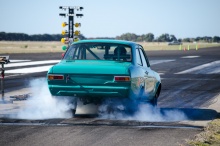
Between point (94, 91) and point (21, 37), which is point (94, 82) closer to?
point (94, 91)

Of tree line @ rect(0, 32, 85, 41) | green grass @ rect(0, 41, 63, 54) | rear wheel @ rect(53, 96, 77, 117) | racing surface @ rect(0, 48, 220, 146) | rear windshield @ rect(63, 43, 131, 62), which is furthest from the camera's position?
tree line @ rect(0, 32, 85, 41)

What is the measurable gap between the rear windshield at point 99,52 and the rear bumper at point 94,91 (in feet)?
3.63

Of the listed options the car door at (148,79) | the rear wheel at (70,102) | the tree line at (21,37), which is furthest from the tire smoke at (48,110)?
the tree line at (21,37)

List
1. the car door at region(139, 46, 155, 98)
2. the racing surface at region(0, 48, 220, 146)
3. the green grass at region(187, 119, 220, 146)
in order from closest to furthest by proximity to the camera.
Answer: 1. the green grass at region(187, 119, 220, 146)
2. the racing surface at region(0, 48, 220, 146)
3. the car door at region(139, 46, 155, 98)

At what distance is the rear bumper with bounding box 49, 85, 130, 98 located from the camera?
912 cm

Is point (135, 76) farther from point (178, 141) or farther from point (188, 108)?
point (188, 108)

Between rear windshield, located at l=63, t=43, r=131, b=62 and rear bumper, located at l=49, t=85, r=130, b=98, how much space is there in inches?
43.6

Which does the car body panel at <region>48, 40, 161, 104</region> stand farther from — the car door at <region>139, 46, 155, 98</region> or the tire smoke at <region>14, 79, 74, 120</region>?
the car door at <region>139, 46, 155, 98</region>

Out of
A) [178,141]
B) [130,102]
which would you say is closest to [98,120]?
[130,102]

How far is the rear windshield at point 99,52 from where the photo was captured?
10.1 meters

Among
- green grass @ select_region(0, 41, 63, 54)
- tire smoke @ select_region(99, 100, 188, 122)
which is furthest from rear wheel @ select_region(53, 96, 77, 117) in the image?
green grass @ select_region(0, 41, 63, 54)

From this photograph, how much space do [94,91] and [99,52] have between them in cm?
146

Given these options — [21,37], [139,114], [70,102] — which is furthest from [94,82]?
[21,37]

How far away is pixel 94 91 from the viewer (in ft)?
30.1
